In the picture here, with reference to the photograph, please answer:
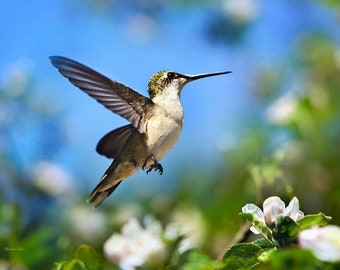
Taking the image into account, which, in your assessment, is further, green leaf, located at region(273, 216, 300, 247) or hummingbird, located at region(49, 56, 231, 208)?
hummingbird, located at region(49, 56, 231, 208)

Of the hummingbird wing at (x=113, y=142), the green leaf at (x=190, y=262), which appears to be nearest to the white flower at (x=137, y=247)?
the green leaf at (x=190, y=262)

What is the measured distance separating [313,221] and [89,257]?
0.92 feet

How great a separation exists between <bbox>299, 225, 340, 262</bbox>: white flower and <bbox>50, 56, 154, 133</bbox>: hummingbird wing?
43 cm

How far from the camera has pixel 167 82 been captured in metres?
1.21

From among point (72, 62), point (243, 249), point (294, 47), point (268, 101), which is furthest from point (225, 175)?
point (243, 249)

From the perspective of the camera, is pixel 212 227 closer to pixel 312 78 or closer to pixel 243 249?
pixel 243 249

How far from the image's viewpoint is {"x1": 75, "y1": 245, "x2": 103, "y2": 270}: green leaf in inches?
34.1

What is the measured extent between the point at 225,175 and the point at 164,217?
26.2 inches

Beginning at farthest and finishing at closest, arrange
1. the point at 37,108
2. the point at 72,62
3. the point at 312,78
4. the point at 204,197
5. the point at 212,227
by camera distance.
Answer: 1. the point at 312,78
2. the point at 37,108
3. the point at 204,197
4. the point at 212,227
5. the point at 72,62

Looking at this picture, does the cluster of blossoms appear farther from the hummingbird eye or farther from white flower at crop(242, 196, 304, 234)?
the hummingbird eye

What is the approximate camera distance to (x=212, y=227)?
1612mm

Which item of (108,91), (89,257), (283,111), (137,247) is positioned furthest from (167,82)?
(283,111)

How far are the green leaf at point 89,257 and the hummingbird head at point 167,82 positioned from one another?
377 mm

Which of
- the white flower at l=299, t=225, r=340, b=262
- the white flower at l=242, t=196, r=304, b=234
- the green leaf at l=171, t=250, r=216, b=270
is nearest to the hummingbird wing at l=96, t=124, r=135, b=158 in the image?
the green leaf at l=171, t=250, r=216, b=270
